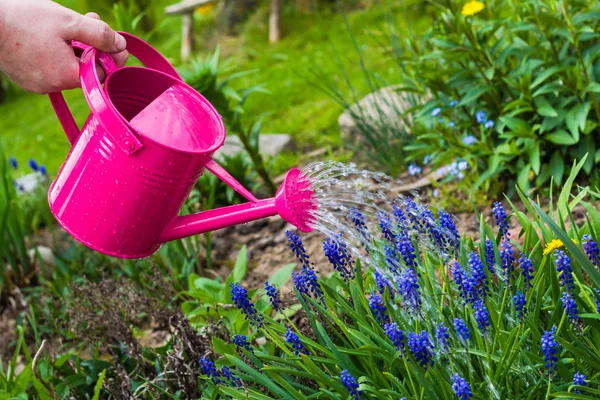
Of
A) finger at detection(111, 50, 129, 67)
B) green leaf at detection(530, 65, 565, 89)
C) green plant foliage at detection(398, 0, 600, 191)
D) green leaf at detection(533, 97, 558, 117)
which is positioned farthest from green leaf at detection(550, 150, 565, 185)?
finger at detection(111, 50, 129, 67)

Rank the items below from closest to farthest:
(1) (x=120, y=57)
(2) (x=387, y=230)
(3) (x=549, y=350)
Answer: (3) (x=549, y=350) → (2) (x=387, y=230) → (1) (x=120, y=57)

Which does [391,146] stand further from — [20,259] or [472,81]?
[20,259]

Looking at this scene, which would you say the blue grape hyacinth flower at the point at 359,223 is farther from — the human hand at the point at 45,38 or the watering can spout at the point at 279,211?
the human hand at the point at 45,38

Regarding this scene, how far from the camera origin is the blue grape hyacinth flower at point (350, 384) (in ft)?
5.06

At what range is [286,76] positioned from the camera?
641cm

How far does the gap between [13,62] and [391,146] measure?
2.23 m

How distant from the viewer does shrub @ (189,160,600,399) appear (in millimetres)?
1536

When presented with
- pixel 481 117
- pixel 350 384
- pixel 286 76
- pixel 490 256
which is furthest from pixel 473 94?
pixel 286 76

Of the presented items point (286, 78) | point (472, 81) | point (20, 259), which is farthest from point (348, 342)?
Answer: point (286, 78)

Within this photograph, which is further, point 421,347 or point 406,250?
point 406,250

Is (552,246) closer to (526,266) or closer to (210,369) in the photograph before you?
(526,266)

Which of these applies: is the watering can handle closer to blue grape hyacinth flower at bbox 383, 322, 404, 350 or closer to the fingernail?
the fingernail

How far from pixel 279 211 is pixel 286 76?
188 inches

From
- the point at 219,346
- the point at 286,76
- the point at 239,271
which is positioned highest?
Answer: the point at 219,346
